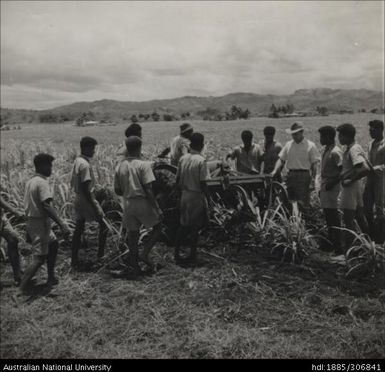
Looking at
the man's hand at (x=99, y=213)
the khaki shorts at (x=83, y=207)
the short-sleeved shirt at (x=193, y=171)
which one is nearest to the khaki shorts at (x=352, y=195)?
the short-sleeved shirt at (x=193, y=171)

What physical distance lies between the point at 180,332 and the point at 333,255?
2671mm

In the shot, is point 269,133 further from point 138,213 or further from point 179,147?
point 138,213

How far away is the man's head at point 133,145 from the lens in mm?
4859

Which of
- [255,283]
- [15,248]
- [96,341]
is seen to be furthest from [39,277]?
[255,283]

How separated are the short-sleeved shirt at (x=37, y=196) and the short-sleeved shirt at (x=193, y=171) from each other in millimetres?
1649

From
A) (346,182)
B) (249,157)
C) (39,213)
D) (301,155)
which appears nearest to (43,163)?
(39,213)

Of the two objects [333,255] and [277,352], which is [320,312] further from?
[333,255]

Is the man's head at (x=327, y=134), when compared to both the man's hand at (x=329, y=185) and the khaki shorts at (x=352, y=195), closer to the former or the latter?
the man's hand at (x=329, y=185)

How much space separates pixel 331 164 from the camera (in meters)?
5.64

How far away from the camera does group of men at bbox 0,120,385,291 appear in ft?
14.5

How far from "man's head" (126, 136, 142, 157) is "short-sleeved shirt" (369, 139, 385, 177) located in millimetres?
3244

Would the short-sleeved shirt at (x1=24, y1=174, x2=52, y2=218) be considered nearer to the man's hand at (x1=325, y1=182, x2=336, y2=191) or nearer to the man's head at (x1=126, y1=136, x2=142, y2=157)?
the man's head at (x1=126, y1=136, x2=142, y2=157)

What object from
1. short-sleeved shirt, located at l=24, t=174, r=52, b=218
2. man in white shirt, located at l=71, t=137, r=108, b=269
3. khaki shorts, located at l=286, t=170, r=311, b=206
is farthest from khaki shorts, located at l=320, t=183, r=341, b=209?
short-sleeved shirt, located at l=24, t=174, r=52, b=218

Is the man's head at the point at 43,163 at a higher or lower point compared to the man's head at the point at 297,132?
lower
